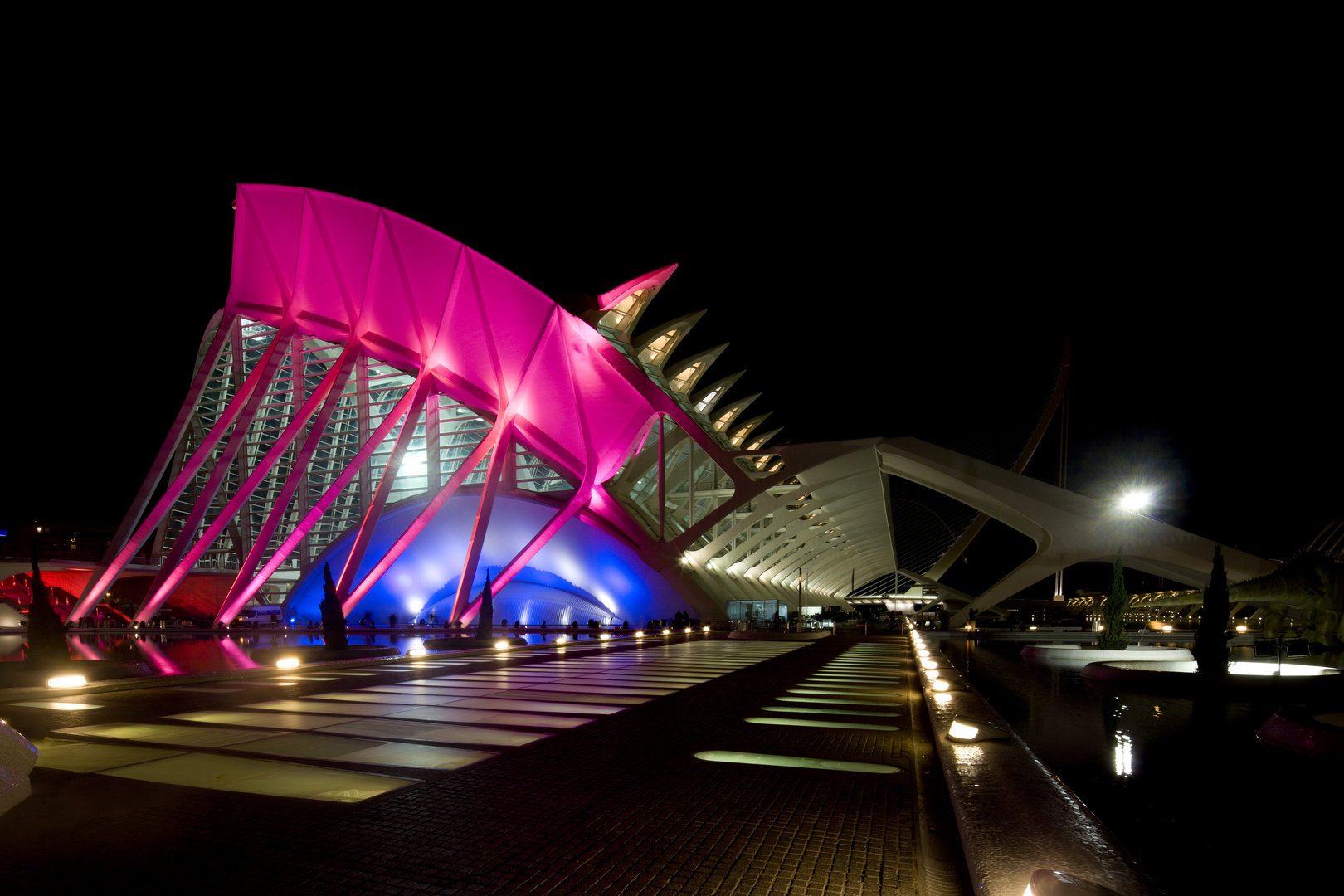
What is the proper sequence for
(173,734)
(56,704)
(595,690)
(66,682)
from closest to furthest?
(173,734)
(56,704)
(595,690)
(66,682)

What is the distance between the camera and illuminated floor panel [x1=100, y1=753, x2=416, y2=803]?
3777 millimetres

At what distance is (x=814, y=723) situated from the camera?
20.3 feet

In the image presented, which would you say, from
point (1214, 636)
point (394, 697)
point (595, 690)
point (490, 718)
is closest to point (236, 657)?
point (394, 697)

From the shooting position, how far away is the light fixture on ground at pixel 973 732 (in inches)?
181

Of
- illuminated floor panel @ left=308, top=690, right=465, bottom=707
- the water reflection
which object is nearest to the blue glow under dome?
the water reflection

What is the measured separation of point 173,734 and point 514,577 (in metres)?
32.0

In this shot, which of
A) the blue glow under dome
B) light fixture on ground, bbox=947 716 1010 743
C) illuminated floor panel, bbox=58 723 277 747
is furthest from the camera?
the blue glow under dome

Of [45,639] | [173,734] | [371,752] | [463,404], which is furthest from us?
[463,404]

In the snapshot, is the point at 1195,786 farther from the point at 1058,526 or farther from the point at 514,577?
the point at 514,577

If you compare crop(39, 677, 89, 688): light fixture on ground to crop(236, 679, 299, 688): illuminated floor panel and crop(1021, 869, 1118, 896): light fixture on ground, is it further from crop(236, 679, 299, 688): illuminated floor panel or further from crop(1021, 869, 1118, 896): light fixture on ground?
crop(1021, 869, 1118, 896): light fixture on ground

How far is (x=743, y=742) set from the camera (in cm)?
532

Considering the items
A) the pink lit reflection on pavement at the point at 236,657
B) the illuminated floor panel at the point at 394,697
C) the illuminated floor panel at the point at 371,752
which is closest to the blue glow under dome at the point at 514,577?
the pink lit reflection on pavement at the point at 236,657

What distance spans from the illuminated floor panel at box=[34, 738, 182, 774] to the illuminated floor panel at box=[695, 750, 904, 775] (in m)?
3.30

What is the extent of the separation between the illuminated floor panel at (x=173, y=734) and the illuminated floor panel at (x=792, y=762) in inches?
123
